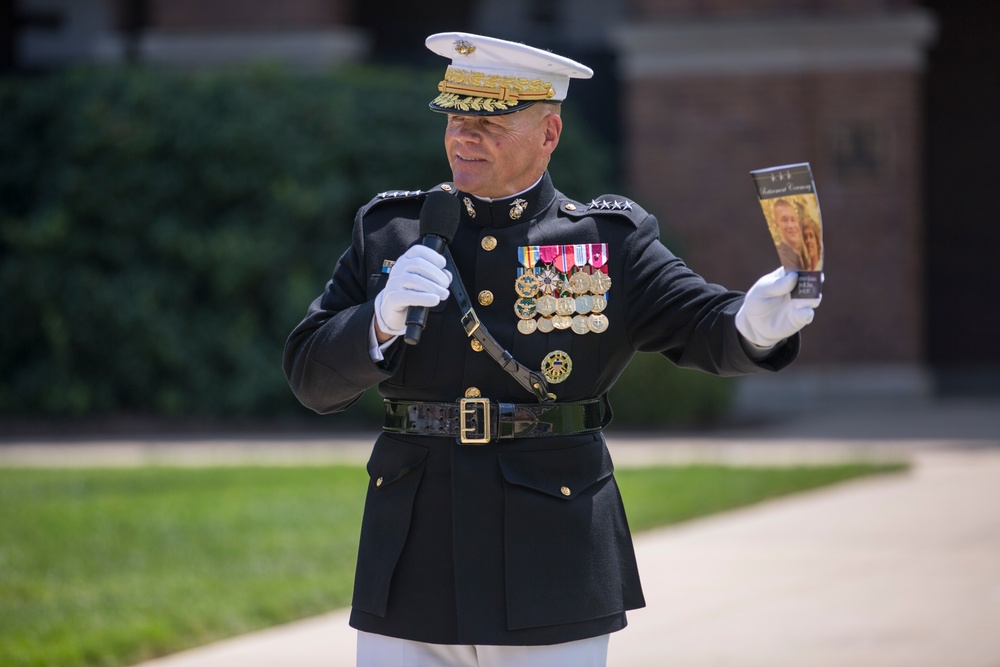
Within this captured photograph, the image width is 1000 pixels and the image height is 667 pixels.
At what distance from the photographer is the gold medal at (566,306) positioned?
126 inches

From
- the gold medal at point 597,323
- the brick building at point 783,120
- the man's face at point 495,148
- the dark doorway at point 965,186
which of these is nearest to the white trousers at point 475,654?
the gold medal at point 597,323

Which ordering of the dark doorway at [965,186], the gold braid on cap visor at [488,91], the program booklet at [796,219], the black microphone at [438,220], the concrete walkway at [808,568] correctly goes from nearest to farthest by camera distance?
the program booklet at [796,219] < the black microphone at [438,220] < the gold braid on cap visor at [488,91] < the concrete walkway at [808,568] < the dark doorway at [965,186]

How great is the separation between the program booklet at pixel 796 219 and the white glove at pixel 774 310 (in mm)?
20

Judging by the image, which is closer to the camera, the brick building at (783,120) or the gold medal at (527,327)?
the gold medal at (527,327)

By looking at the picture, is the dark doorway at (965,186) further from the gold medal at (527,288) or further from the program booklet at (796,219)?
the program booklet at (796,219)

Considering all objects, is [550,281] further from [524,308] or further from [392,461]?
[392,461]

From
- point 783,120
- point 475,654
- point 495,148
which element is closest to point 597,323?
point 495,148

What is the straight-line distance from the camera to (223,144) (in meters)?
12.4

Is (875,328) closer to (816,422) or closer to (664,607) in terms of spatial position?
(816,422)

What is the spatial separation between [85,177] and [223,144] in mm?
1222

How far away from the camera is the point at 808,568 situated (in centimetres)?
692

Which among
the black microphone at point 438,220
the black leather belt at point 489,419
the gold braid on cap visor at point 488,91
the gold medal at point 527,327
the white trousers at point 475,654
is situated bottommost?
the white trousers at point 475,654

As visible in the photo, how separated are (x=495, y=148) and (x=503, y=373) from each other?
19.7 inches

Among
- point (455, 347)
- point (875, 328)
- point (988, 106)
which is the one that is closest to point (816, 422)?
point (875, 328)
